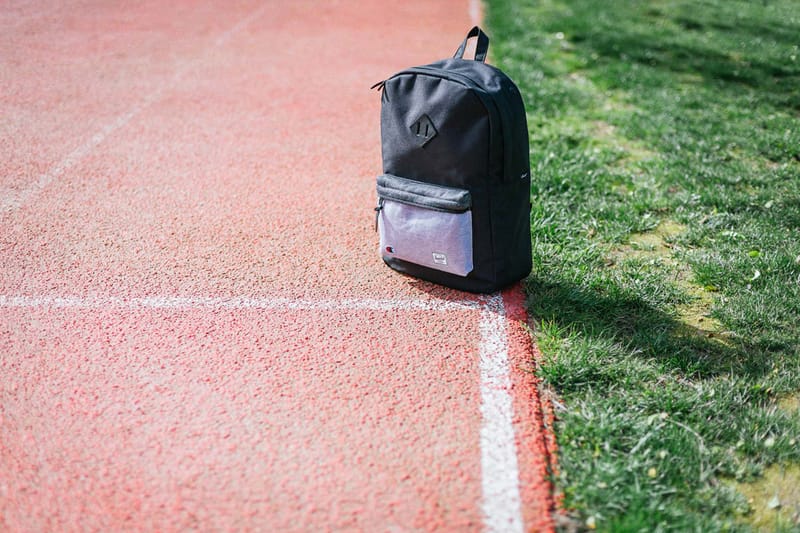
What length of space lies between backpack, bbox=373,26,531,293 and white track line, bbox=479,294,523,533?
1.02 ft

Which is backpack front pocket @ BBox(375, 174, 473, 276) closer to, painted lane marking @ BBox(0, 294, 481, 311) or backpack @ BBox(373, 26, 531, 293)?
backpack @ BBox(373, 26, 531, 293)

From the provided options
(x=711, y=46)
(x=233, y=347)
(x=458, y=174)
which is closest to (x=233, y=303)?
(x=233, y=347)

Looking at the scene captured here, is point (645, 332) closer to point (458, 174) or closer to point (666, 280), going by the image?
point (666, 280)

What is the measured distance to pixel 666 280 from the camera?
407cm

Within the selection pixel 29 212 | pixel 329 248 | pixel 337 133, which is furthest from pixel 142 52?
pixel 329 248

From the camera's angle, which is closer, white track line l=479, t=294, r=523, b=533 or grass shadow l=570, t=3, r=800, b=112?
white track line l=479, t=294, r=523, b=533

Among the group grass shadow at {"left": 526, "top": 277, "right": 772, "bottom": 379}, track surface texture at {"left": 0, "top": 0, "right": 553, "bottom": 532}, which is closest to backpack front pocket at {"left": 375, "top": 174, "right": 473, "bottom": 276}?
track surface texture at {"left": 0, "top": 0, "right": 553, "bottom": 532}

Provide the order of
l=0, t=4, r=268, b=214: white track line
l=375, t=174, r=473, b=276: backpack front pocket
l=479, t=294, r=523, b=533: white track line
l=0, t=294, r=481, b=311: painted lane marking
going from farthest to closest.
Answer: l=0, t=4, r=268, b=214: white track line, l=0, t=294, r=481, b=311: painted lane marking, l=375, t=174, r=473, b=276: backpack front pocket, l=479, t=294, r=523, b=533: white track line

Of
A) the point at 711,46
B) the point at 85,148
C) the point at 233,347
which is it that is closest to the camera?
the point at 233,347

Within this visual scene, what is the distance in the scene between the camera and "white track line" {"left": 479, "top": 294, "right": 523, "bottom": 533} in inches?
102

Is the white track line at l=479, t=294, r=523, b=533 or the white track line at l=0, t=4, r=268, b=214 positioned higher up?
the white track line at l=0, t=4, r=268, b=214

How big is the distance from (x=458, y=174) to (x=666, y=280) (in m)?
1.37

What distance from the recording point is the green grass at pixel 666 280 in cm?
274

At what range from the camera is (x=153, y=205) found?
16.4 ft
